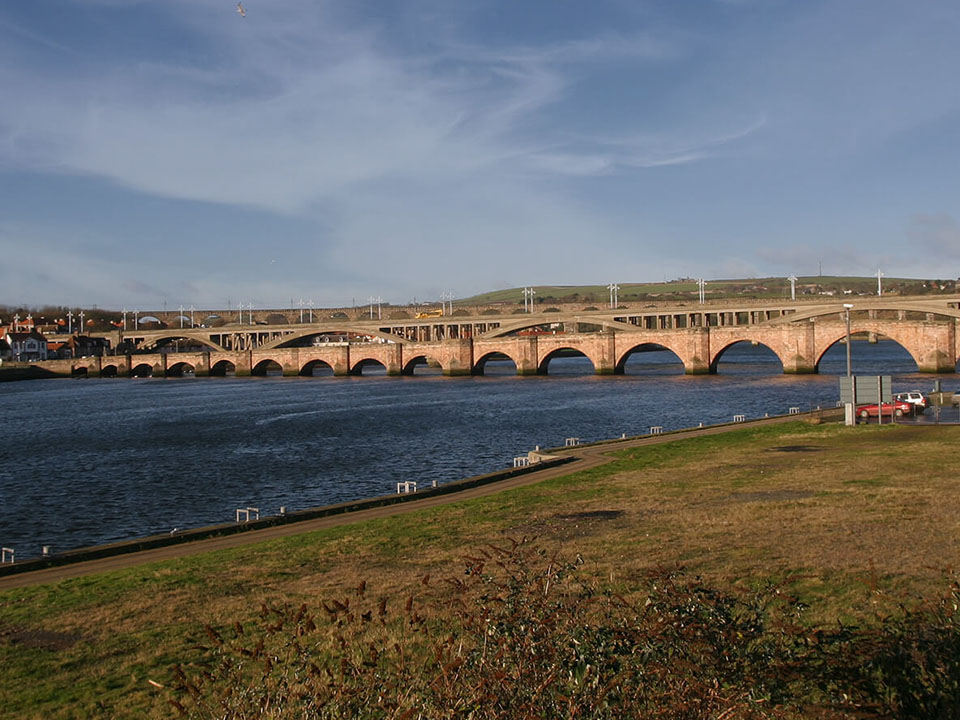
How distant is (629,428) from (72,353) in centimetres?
16948

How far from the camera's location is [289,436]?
5588 cm

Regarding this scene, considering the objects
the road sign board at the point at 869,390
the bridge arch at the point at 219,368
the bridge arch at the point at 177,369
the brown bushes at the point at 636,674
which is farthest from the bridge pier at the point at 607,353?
the brown bushes at the point at 636,674

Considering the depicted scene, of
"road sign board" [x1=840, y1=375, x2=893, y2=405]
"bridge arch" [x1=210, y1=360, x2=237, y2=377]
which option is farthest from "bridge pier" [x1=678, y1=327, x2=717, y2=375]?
"bridge arch" [x1=210, y1=360, x2=237, y2=377]

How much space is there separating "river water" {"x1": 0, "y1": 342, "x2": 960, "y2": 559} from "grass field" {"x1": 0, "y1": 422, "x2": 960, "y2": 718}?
35.2ft

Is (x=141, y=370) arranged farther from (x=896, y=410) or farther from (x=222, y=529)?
(x=222, y=529)

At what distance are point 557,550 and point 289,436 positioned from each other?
140 ft

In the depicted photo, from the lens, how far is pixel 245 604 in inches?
551

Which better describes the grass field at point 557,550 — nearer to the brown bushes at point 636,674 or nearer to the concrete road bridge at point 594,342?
the brown bushes at point 636,674

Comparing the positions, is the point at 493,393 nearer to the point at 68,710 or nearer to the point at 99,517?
the point at 99,517

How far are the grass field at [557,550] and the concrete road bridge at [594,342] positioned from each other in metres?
75.2

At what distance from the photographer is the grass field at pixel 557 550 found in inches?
452

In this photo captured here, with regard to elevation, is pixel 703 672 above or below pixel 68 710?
above

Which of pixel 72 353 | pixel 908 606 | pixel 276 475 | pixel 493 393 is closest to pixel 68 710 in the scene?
pixel 908 606

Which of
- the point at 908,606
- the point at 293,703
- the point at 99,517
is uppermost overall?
the point at 293,703
